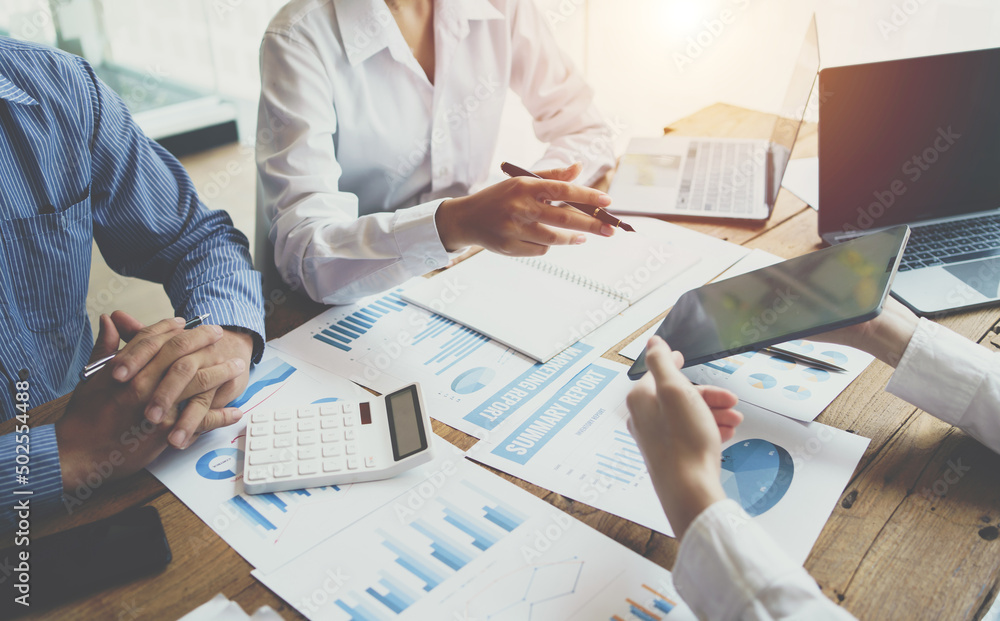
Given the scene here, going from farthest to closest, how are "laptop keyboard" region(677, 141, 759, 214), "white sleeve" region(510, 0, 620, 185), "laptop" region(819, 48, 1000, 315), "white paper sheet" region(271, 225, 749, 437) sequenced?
"white sleeve" region(510, 0, 620, 185), "laptop keyboard" region(677, 141, 759, 214), "laptop" region(819, 48, 1000, 315), "white paper sheet" region(271, 225, 749, 437)

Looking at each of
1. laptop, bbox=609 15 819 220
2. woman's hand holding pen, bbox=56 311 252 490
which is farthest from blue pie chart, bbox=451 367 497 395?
laptop, bbox=609 15 819 220

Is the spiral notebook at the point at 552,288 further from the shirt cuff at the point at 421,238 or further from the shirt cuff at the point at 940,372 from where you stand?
the shirt cuff at the point at 940,372

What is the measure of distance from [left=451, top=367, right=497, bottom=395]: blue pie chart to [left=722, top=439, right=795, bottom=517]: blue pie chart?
0.30 m

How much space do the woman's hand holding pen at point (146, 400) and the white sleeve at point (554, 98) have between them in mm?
831

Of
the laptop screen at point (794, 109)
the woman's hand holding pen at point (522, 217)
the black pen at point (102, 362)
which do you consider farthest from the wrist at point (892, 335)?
the black pen at point (102, 362)

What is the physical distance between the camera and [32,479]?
2.18 ft

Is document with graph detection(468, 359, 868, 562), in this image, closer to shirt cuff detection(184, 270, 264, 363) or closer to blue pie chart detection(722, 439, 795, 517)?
blue pie chart detection(722, 439, 795, 517)

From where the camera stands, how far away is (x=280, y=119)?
1149mm

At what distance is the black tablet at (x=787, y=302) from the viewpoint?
71 cm

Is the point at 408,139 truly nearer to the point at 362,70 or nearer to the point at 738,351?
the point at 362,70

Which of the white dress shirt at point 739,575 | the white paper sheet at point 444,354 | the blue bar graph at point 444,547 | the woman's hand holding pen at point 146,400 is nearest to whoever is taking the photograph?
the white dress shirt at point 739,575

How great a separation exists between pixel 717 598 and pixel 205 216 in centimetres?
96

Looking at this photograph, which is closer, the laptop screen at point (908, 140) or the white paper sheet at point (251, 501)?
the white paper sheet at point (251, 501)

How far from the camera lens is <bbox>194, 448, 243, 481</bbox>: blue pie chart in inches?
28.1
